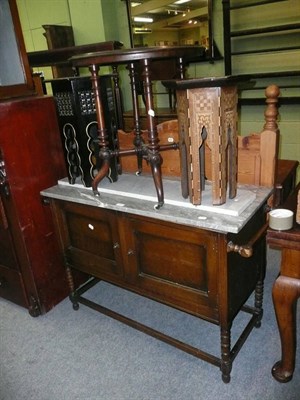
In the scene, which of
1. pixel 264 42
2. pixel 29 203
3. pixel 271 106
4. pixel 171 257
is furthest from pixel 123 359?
pixel 264 42

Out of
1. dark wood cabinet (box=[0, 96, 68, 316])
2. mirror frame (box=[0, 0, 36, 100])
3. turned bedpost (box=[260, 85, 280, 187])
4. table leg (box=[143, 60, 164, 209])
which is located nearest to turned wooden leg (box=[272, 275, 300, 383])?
turned bedpost (box=[260, 85, 280, 187])

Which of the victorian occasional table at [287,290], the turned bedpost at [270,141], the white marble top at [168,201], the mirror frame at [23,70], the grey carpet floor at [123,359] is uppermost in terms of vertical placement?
the mirror frame at [23,70]

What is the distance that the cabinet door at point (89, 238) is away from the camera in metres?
1.57

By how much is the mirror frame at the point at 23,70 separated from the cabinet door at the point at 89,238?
61 cm

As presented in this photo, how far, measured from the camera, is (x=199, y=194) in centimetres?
133

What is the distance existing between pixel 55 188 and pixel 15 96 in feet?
1.71

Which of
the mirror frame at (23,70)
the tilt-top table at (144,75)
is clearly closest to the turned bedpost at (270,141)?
the tilt-top table at (144,75)

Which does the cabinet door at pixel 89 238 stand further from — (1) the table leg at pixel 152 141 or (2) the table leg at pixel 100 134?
(1) the table leg at pixel 152 141

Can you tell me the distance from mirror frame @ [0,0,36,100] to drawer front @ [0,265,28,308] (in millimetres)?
1003

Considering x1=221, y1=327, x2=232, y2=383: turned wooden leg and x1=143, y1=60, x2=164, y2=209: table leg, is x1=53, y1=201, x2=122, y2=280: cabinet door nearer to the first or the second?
x1=143, y1=60, x2=164, y2=209: table leg

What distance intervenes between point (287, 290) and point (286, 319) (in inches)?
5.8

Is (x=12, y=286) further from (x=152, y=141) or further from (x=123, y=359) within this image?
(x=152, y=141)

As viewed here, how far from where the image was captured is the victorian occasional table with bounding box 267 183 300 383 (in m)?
1.16

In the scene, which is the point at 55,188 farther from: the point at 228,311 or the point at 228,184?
the point at 228,311
